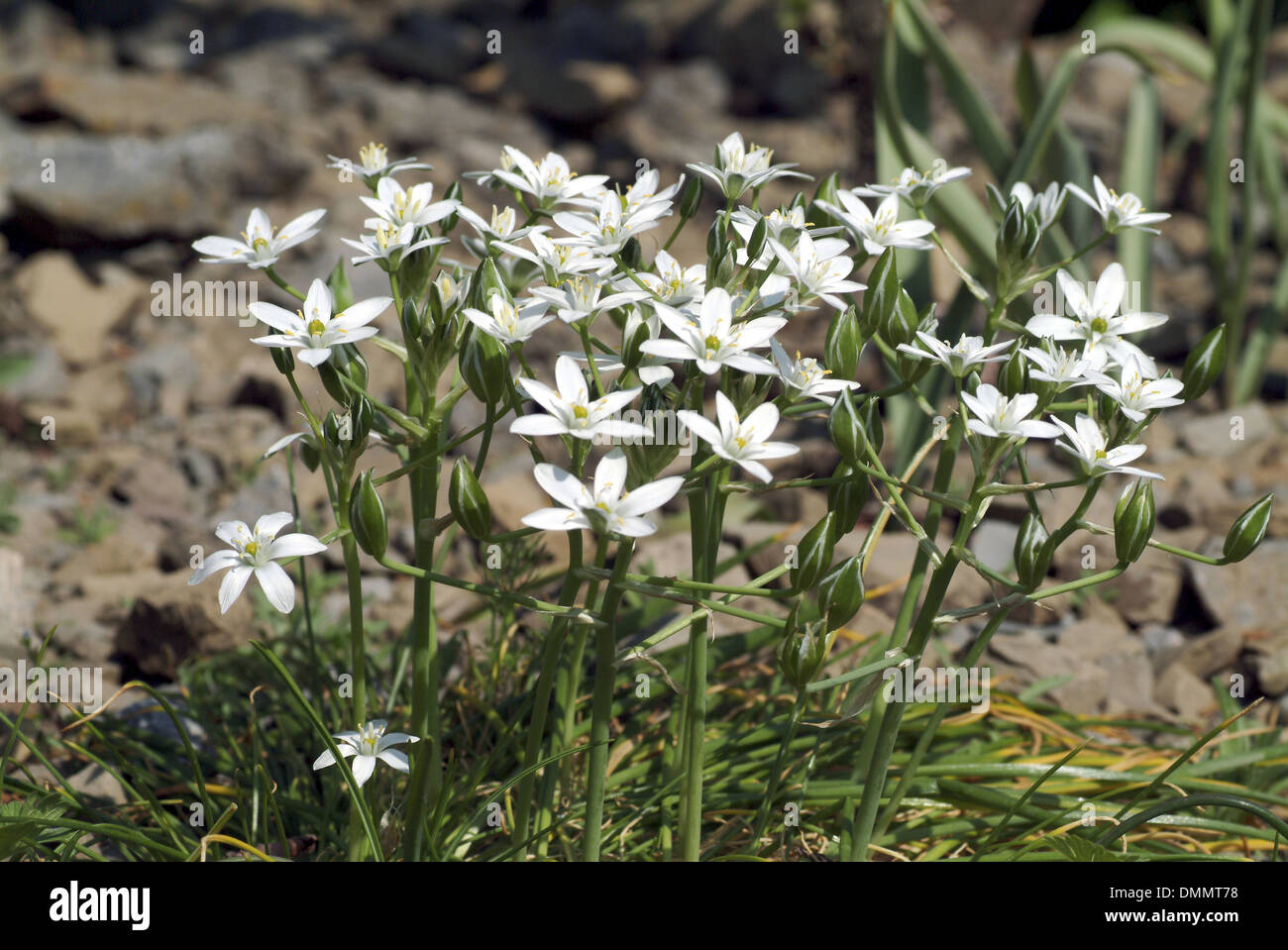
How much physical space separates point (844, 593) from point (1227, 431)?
118 inches

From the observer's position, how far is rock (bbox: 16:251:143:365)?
165 inches

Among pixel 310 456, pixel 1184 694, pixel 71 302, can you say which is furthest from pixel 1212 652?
pixel 71 302

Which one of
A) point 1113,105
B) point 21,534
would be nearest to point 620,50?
point 1113,105

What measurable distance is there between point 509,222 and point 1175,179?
17.6ft

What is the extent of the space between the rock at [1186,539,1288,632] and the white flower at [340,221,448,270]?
221 centimetres

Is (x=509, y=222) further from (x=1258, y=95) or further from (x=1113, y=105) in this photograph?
(x=1113, y=105)

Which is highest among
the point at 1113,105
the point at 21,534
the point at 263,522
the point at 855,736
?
the point at 1113,105

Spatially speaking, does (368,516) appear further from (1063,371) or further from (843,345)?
(1063,371)

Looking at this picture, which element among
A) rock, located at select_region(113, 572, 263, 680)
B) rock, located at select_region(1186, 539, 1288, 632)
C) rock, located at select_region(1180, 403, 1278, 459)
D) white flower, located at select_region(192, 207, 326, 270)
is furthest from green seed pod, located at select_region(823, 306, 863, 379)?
rock, located at select_region(1180, 403, 1278, 459)

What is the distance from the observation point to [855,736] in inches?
81.0

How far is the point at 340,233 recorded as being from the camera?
4633mm

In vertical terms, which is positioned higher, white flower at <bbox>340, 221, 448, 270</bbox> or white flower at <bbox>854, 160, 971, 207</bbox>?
white flower at <bbox>854, 160, 971, 207</bbox>

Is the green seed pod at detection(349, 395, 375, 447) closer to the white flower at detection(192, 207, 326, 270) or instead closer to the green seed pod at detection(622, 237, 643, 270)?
the white flower at detection(192, 207, 326, 270)

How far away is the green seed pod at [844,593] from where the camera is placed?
1.37m
